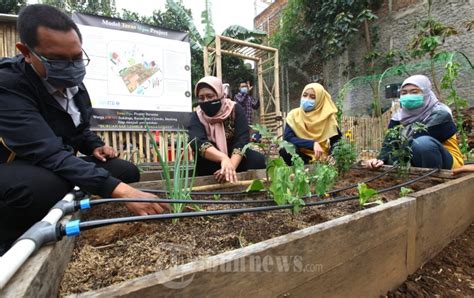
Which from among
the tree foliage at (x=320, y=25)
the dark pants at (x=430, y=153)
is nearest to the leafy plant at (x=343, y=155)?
the dark pants at (x=430, y=153)

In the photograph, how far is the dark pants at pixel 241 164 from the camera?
97.3 inches

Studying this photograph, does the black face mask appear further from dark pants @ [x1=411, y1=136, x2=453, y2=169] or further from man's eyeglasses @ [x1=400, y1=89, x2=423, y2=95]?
man's eyeglasses @ [x1=400, y1=89, x2=423, y2=95]

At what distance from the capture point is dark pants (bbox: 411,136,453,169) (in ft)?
7.47

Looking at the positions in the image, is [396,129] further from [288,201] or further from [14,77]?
[14,77]

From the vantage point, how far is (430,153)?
2281mm

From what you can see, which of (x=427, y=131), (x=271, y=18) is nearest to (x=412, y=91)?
(x=427, y=131)

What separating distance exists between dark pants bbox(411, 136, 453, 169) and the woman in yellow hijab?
842 millimetres

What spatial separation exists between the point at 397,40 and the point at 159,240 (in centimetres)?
1010

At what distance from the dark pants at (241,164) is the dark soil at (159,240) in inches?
42.2

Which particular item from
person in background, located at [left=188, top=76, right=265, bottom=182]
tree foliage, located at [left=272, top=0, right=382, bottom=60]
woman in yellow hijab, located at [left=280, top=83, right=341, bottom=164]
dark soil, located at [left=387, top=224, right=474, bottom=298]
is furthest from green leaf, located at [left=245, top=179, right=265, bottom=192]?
tree foliage, located at [left=272, top=0, right=382, bottom=60]

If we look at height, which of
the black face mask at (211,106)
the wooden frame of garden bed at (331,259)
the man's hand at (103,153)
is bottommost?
the wooden frame of garden bed at (331,259)

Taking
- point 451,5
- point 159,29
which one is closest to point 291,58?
point 451,5
